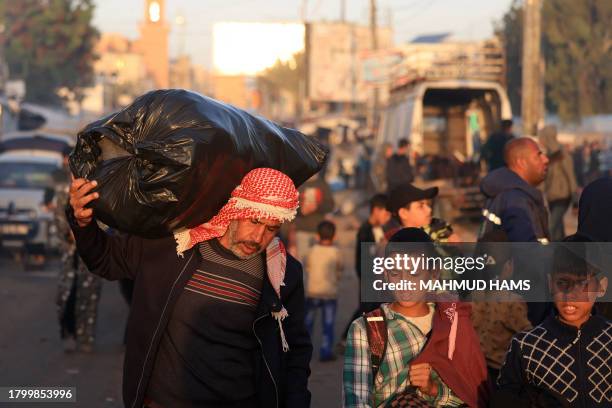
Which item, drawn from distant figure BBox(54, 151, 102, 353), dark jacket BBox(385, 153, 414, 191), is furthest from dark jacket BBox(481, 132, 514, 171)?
distant figure BBox(54, 151, 102, 353)

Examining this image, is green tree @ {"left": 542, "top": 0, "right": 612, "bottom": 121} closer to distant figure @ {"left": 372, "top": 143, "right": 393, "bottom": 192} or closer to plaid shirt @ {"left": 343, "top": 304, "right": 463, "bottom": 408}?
distant figure @ {"left": 372, "top": 143, "right": 393, "bottom": 192}

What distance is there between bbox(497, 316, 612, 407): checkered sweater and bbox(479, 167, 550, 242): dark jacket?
8.96 ft

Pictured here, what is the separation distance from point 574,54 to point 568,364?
56.3m

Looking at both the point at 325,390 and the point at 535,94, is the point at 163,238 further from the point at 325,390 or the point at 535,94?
the point at 535,94

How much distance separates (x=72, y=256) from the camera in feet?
38.8

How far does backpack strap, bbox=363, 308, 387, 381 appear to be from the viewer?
5.05 metres

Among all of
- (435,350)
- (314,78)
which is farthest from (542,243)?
(314,78)

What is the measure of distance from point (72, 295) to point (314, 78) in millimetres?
76510

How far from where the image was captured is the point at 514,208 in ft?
26.4

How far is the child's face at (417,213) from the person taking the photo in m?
7.73

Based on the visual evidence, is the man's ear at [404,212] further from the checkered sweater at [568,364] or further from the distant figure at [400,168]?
the distant figure at [400,168]

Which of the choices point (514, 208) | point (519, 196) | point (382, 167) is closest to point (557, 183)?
point (519, 196)

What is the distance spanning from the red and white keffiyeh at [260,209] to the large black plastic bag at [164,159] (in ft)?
0.16

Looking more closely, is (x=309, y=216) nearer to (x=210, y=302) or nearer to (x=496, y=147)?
(x=496, y=147)
